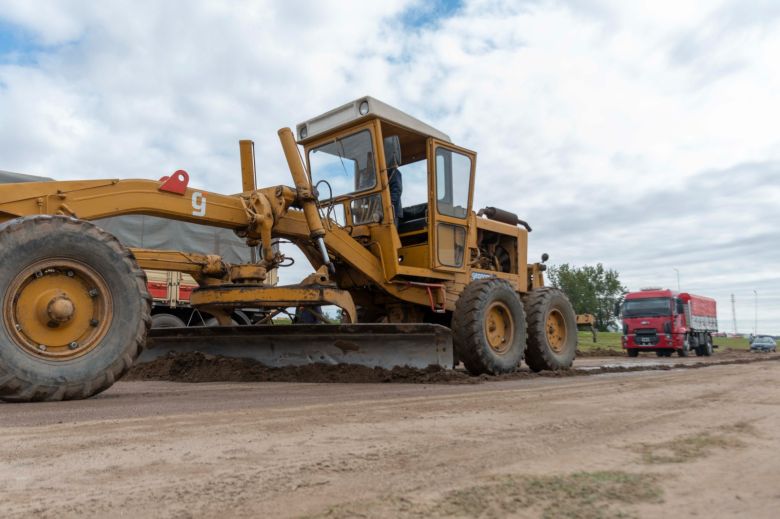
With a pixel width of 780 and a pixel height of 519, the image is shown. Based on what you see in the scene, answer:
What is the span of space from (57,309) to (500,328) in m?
5.26

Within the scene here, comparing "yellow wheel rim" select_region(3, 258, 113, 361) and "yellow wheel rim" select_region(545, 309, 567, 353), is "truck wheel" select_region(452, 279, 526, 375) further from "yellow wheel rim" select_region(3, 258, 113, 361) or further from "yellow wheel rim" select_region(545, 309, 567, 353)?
"yellow wheel rim" select_region(3, 258, 113, 361)

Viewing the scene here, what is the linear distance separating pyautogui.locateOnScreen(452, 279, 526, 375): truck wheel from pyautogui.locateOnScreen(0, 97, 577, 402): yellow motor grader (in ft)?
0.06

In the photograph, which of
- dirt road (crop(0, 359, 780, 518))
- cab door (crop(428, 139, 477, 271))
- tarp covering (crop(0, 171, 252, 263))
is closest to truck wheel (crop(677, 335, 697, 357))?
tarp covering (crop(0, 171, 252, 263))

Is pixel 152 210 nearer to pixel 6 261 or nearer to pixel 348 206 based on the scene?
pixel 6 261

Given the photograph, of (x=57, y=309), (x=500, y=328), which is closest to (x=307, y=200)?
(x=500, y=328)

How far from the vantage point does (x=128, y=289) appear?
15.8 ft

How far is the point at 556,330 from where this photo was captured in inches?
378

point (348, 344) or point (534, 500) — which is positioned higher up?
point (348, 344)

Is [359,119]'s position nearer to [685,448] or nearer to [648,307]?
[685,448]

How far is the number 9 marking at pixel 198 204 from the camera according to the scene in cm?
616

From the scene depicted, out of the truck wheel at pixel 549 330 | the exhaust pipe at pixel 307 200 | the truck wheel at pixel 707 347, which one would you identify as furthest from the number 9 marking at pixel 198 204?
the truck wheel at pixel 707 347

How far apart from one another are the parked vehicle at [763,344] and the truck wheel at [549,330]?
2453cm

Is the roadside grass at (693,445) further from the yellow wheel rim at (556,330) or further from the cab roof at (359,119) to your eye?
the yellow wheel rim at (556,330)

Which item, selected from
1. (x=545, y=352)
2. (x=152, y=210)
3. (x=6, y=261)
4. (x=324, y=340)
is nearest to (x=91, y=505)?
(x=6, y=261)
